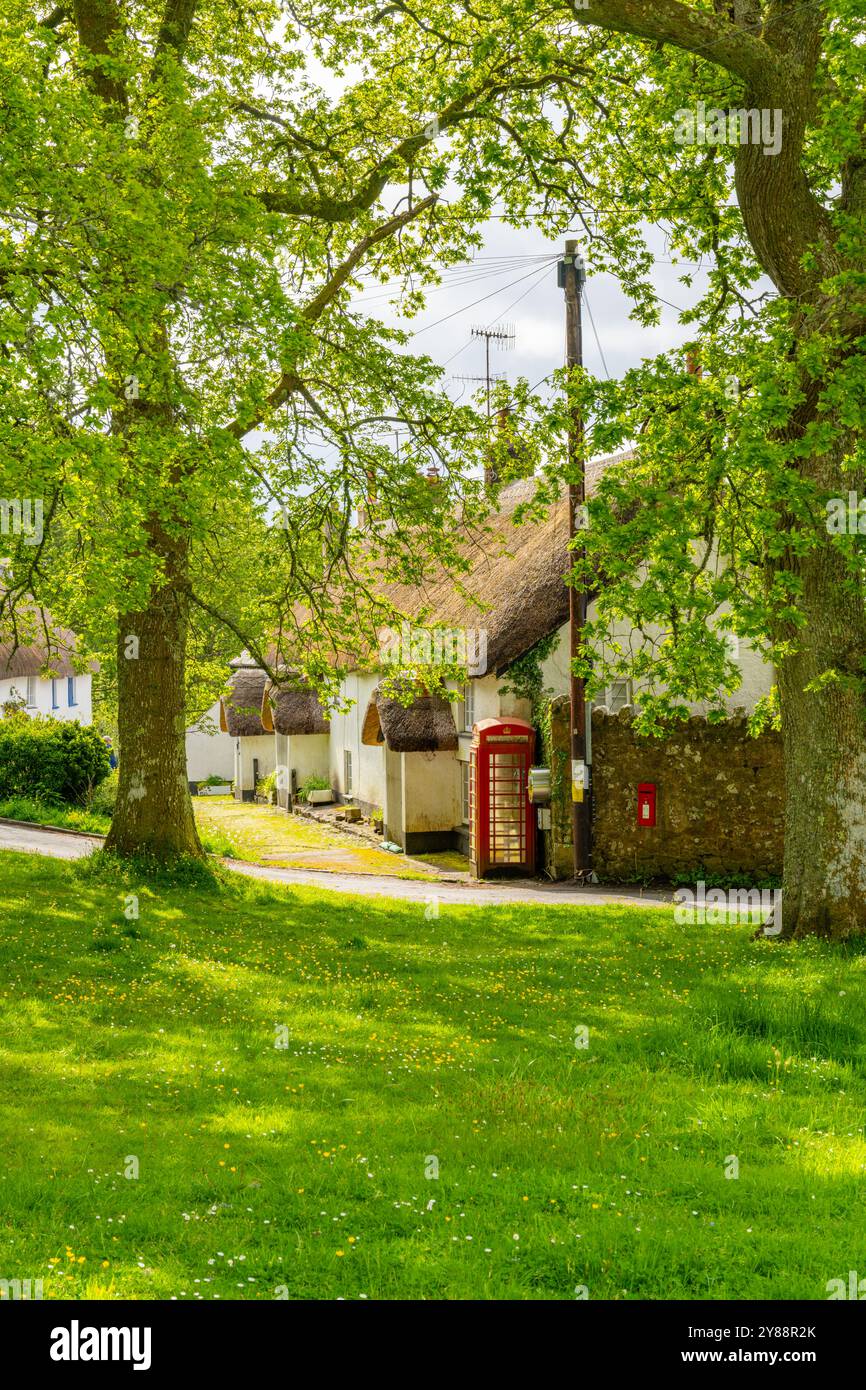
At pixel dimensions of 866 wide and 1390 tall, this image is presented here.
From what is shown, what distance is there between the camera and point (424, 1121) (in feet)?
22.4

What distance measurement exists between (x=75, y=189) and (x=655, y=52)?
7.01m

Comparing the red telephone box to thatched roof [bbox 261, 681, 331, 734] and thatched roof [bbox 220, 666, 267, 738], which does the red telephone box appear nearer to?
thatched roof [bbox 261, 681, 331, 734]

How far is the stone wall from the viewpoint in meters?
21.5

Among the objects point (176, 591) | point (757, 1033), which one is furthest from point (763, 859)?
point (757, 1033)

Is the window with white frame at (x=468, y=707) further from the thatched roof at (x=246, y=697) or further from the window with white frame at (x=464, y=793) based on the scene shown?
the thatched roof at (x=246, y=697)

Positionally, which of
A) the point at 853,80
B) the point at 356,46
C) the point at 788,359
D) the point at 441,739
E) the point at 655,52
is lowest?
the point at 441,739

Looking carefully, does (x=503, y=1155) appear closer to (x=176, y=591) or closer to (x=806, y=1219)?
(x=806, y=1219)

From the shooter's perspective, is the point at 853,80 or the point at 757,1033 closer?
the point at 757,1033

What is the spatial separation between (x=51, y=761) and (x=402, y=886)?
34.7 ft

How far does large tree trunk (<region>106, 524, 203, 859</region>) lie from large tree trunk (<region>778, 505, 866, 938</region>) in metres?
8.56

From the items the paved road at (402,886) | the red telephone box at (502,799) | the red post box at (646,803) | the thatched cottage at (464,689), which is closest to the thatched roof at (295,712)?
the thatched cottage at (464,689)

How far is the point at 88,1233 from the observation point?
5199 millimetres

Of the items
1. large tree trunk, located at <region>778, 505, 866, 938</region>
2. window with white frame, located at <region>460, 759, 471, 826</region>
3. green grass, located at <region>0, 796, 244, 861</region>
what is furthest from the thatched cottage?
large tree trunk, located at <region>778, 505, 866, 938</region>

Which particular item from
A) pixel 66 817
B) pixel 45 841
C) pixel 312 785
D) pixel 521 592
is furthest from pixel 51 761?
pixel 521 592
